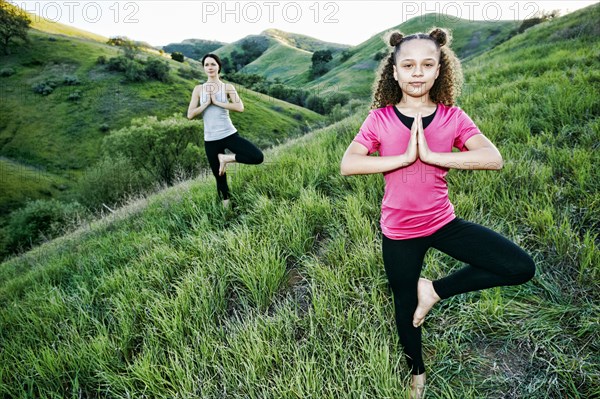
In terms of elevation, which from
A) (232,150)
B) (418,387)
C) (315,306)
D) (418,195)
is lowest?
(418,387)

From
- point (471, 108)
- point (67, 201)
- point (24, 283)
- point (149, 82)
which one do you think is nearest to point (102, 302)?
point (24, 283)

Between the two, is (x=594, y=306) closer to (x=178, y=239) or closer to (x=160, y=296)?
(x=160, y=296)

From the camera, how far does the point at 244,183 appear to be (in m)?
4.66

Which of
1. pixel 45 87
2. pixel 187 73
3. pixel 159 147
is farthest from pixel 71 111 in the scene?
pixel 159 147

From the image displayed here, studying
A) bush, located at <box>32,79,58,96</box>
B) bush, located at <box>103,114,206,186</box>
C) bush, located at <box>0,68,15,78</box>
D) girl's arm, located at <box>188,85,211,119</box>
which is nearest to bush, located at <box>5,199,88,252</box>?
bush, located at <box>103,114,206,186</box>

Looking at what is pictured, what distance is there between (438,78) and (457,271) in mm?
1233

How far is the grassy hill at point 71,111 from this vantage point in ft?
151

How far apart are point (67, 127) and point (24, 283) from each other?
61.4m

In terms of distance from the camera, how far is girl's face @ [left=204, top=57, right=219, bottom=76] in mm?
4121

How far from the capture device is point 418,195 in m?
1.74

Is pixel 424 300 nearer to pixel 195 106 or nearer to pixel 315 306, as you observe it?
pixel 315 306

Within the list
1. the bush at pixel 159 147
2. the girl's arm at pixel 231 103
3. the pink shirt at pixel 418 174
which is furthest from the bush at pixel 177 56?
the pink shirt at pixel 418 174

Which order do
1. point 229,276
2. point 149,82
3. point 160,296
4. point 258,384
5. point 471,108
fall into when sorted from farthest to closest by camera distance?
point 149,82 < point 471,108 < point 229,276 < point 160,296 < point 258,384

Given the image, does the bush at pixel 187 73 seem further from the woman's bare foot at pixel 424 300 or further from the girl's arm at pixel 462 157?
the woman's bare foot at pixel 424 300
